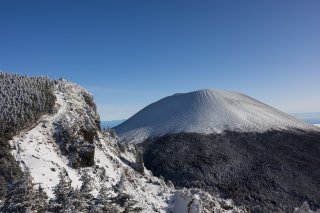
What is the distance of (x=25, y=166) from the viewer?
20.2 meters

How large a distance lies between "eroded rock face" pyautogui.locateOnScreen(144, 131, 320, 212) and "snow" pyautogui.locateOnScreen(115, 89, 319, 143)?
4.51 metres

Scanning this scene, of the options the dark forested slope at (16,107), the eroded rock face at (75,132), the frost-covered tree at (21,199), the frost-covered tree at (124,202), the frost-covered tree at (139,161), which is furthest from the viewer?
the frost-covered tree at (139,161)

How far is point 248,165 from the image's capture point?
61.9m

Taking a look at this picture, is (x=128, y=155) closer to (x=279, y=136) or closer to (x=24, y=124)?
(x=24, y=124)

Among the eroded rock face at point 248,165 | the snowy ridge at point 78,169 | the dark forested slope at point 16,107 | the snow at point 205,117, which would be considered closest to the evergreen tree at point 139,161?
the snowy ridge at point 78,169

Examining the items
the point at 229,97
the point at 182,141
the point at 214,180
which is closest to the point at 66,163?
the point at 214,180

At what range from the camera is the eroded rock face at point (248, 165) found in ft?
173

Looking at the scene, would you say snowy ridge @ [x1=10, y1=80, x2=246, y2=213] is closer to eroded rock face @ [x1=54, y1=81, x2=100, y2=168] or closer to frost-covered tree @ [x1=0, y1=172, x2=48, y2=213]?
eroded rock face @ [x1=54, y1=81, x2=100, y2=168]

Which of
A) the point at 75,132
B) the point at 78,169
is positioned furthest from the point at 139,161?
the point at 78,169

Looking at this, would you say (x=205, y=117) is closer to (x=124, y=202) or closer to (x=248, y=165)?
(x=248, y=165)

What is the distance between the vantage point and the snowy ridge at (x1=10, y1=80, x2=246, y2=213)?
2094cm

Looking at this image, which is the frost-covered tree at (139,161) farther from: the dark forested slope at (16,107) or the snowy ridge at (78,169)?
the dark forested slope at (16,107)

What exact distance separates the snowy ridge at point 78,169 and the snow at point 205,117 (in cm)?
4322

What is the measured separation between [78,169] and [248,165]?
146ft
